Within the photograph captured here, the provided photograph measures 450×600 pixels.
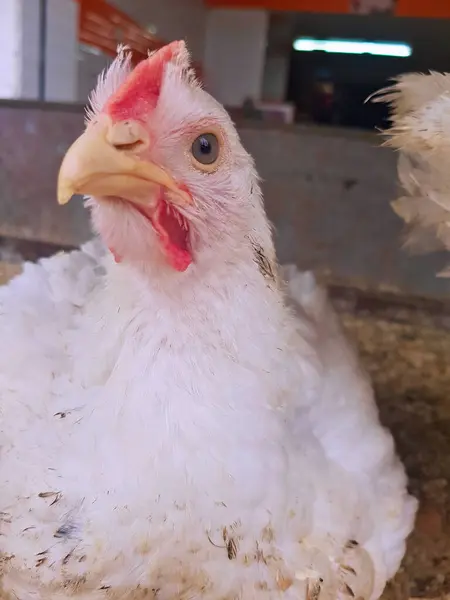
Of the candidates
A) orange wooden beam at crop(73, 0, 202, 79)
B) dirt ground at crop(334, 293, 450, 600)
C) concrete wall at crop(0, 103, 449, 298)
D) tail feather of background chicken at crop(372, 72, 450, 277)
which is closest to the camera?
tail feather of background chicken at crop(372, 72, 450, 277)

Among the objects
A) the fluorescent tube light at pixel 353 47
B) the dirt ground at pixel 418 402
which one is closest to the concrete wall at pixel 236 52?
the fluorescent tube light at pixel 353 47

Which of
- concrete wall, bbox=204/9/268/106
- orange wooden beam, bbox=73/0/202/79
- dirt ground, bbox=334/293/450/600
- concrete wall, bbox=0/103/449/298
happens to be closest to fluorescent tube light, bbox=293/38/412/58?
concrete wall, bbox=204/9/268/106

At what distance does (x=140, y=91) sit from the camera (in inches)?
30.6

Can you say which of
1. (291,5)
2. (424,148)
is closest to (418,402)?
(424,148)

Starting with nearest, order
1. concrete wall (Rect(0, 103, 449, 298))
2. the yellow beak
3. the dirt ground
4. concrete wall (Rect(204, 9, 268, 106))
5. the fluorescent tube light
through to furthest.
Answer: the yellow beak < the dirt ground < concrete wall (Rect(0, 103, 449, 298)) < concrete wall (Rect(204, 9, 268, 106)) < the fluorescent tube light

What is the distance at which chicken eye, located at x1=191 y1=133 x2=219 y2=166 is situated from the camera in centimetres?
80

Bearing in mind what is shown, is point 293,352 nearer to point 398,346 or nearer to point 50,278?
point 50,278

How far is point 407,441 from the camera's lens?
1.73m

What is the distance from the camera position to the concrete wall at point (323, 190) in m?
2.29

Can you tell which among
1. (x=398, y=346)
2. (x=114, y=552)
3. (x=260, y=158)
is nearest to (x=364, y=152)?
(x=260, y=158)

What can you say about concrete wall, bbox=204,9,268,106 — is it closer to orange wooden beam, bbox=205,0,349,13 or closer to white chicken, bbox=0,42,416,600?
orange wooden beam, bbox=205,0,349,13

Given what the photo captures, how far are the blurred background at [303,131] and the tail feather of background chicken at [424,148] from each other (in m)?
0.63

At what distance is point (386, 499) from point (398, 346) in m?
1.16

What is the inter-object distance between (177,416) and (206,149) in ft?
1.15
